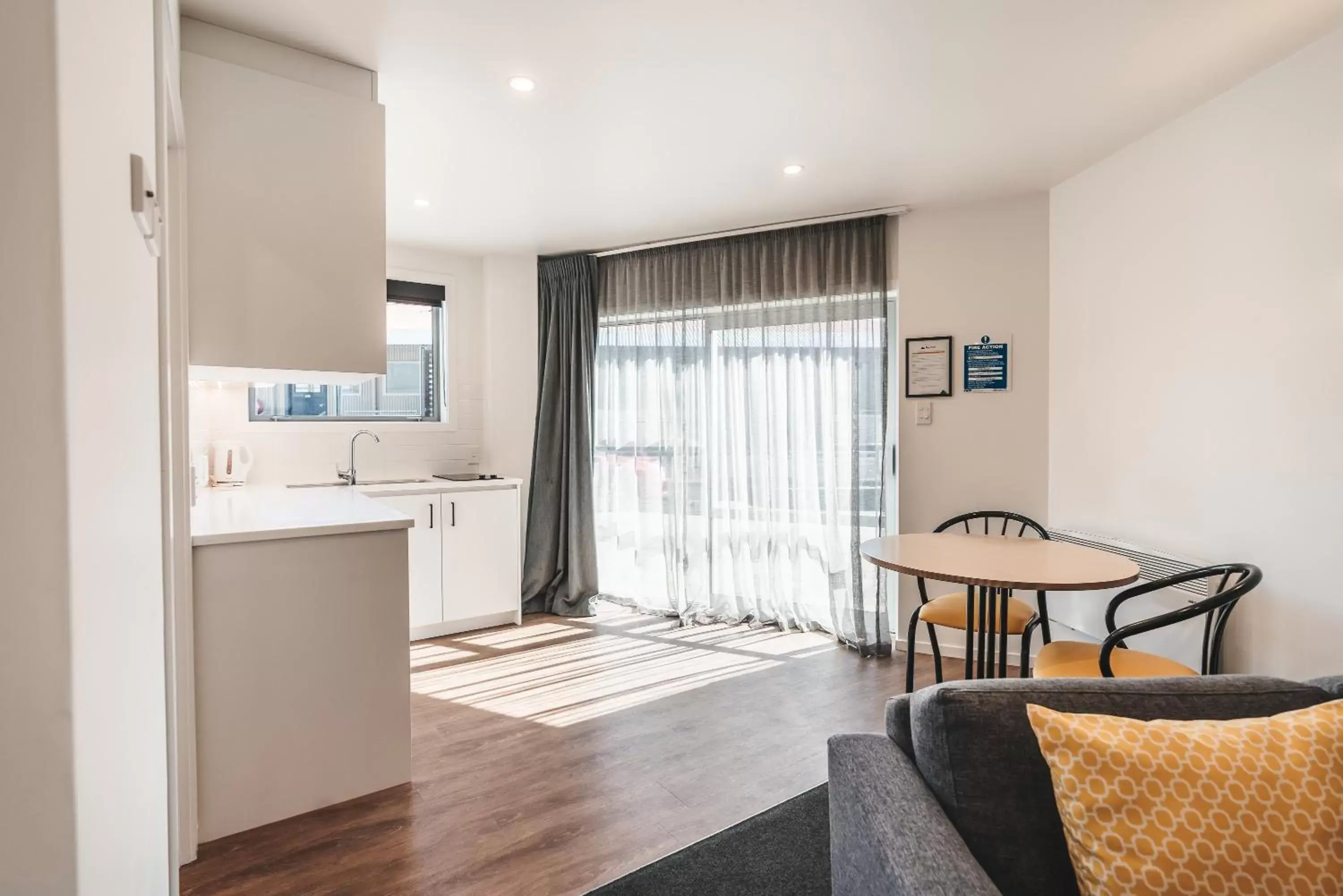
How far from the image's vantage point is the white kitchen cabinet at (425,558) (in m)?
4.30

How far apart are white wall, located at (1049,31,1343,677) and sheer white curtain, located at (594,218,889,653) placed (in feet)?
3.73

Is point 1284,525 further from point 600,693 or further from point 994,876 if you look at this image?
point 600,693

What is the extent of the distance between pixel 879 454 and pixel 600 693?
204 cm

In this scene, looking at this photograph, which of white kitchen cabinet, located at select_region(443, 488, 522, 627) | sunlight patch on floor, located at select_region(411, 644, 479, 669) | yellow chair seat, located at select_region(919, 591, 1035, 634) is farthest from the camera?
white kitchen cabinet, located at select_region(443, 488, 522, 627)

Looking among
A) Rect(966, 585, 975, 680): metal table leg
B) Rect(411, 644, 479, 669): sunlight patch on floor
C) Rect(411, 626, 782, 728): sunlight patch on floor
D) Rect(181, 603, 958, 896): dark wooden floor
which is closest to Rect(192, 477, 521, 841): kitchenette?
Rect(181, 603, 958, 896): dark wooden floor

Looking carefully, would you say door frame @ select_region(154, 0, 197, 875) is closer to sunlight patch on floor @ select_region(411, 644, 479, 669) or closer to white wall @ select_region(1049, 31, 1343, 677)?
sunlight patch on floor @ select_region(411, 644, 479, 669)

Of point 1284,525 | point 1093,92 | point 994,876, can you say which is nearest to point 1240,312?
point 1284,525

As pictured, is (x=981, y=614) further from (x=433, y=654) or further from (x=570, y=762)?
(x=433, y=654)

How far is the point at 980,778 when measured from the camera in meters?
1.13

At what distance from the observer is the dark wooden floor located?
2061 mm

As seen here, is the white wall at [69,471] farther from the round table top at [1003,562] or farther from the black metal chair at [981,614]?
the black metal chair at [981,614]

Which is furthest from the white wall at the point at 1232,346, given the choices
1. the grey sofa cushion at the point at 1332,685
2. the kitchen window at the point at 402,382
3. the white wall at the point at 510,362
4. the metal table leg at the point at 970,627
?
the kitchen window at the point at 402,382

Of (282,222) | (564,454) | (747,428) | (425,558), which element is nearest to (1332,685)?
(282,222)

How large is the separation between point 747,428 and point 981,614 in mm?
2215
